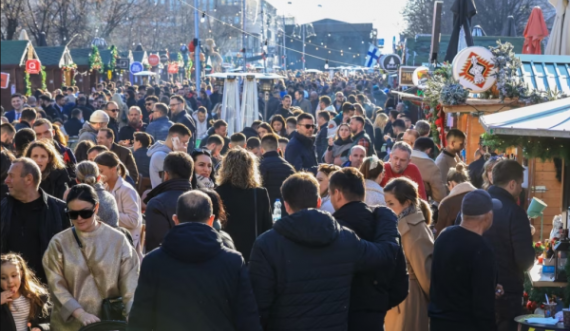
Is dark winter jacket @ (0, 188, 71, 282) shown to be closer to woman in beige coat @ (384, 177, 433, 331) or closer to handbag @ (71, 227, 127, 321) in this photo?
handbag @ (71, 227, 127, 321)

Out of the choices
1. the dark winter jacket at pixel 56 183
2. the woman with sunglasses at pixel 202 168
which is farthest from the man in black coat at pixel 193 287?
the woman with sunglasses at pixel 202 168

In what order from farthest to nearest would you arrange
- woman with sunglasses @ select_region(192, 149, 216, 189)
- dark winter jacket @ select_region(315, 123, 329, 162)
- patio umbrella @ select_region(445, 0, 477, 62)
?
patio umbrella @ select_region(445, 0, 477, 62) < dark winter jacket @ select_region(315, 123, 329, 162) < woman with sunglasses @ select_region(192, 149, 216, 189)

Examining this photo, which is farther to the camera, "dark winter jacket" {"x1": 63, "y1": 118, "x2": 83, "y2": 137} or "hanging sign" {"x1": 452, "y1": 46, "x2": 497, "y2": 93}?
"dark winter jacket" {"x1": 63, "y1": 118, "x2": 83, "y2": 137}

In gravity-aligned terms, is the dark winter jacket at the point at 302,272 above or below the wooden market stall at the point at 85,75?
above

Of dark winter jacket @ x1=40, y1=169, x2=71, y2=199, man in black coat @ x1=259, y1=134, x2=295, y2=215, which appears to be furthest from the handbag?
man in black coat @ x1=259, y1=134, x2=295, y2=215

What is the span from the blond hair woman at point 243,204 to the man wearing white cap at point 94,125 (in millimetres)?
5256

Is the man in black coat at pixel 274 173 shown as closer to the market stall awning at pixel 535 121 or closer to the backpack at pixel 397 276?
the market stall awning at pixel 535 121

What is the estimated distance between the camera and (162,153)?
9938 mm

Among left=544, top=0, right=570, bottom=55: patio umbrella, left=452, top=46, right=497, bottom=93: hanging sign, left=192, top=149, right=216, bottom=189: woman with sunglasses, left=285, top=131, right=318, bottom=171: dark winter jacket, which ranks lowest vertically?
left=285, top=131, right=318, bottom=171: dark winter jacket

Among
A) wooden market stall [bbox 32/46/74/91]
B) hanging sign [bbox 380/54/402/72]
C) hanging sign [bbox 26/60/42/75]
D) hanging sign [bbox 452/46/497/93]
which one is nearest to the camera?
hanging sign [bbox 452/46/497/93]

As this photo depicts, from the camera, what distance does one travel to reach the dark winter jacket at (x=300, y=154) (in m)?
12.0

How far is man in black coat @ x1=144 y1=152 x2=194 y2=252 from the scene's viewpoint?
7.14 meters

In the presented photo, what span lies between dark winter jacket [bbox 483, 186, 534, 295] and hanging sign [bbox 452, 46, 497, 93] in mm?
4805

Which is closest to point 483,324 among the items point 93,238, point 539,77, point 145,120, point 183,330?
point 183,330
